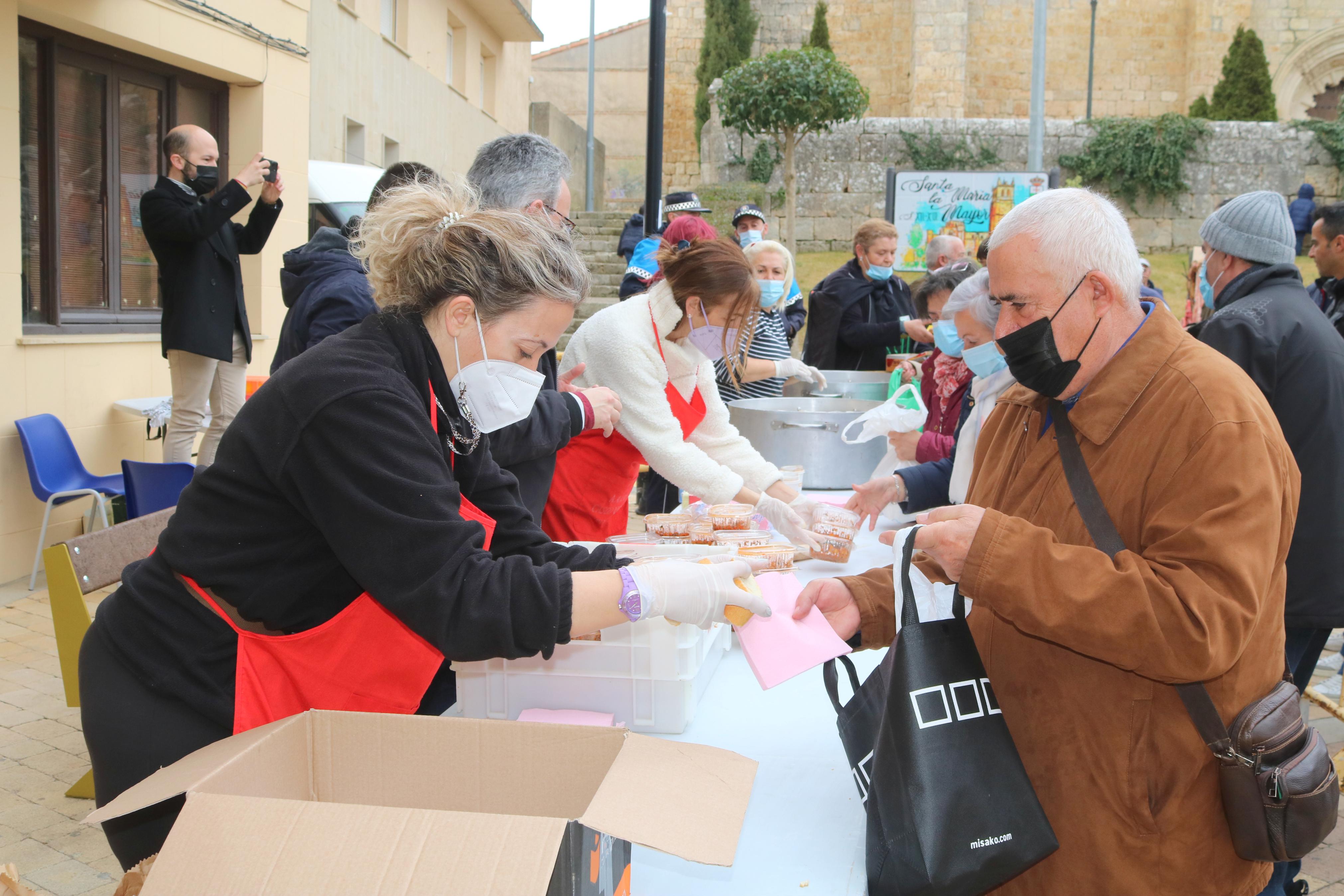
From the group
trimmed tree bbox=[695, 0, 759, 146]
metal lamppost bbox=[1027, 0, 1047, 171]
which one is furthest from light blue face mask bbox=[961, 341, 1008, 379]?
trimmed tree bbox=[695, 0, 759, 146]

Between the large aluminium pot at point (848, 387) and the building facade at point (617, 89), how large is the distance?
25772 mm

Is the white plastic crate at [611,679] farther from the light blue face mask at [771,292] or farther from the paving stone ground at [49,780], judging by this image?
the light blue face mask at [771,292]

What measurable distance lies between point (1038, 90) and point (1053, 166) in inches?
356

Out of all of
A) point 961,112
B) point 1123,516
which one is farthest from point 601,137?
point 1123,516

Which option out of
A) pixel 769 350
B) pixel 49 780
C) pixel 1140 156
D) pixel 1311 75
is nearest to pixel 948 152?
pixel 1140 156

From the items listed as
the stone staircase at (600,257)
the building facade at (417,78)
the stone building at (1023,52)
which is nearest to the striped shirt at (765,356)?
the stone staircase at (600,257)

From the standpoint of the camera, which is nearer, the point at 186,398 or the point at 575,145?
the point at 186,398

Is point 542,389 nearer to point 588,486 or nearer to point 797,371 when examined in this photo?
point 588,486

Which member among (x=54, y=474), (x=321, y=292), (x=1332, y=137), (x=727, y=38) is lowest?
(x=54, y=474)

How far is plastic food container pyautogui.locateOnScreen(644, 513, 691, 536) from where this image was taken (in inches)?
110

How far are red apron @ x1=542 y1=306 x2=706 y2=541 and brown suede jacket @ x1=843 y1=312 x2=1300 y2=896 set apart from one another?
164 centimetres

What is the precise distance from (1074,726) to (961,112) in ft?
83.7

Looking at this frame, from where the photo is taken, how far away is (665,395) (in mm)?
3303

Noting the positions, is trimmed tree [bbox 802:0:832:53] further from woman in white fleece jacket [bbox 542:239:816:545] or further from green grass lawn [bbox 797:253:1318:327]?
woman in white fleece jacket [bbox 542:239:816:545]
